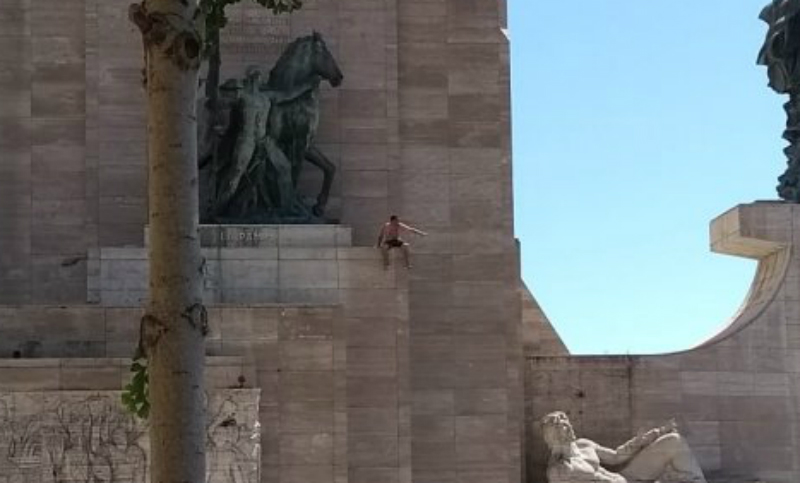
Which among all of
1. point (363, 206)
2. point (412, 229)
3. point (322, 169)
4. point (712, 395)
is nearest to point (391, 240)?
point (412, 229)

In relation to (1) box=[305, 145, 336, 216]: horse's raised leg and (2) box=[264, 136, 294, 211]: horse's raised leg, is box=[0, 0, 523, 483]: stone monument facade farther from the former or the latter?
(2) box=[264, 136, 294, 211]: horse's raised leg

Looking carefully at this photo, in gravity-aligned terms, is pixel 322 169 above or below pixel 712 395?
above

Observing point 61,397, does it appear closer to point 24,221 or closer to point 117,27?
point 24,221

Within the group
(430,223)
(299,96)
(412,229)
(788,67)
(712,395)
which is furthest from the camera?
(788,67)

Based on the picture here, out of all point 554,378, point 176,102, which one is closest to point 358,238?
point 554,378

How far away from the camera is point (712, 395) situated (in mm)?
22875

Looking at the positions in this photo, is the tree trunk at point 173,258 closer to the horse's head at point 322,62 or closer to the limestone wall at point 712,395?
the horse's head at point 322,62

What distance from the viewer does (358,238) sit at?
904 inches

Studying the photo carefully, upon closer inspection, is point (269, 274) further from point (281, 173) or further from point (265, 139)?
point (265, 139)

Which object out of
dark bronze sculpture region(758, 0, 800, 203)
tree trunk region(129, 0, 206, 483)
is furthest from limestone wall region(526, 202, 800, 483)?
tree trunk region(129, 0, 206, 483)

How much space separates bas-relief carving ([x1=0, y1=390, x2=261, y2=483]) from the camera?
63.1 feet

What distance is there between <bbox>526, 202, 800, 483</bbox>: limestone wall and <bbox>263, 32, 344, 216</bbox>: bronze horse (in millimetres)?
3651

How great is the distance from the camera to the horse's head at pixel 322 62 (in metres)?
22.0

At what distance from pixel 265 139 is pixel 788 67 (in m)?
6.86
